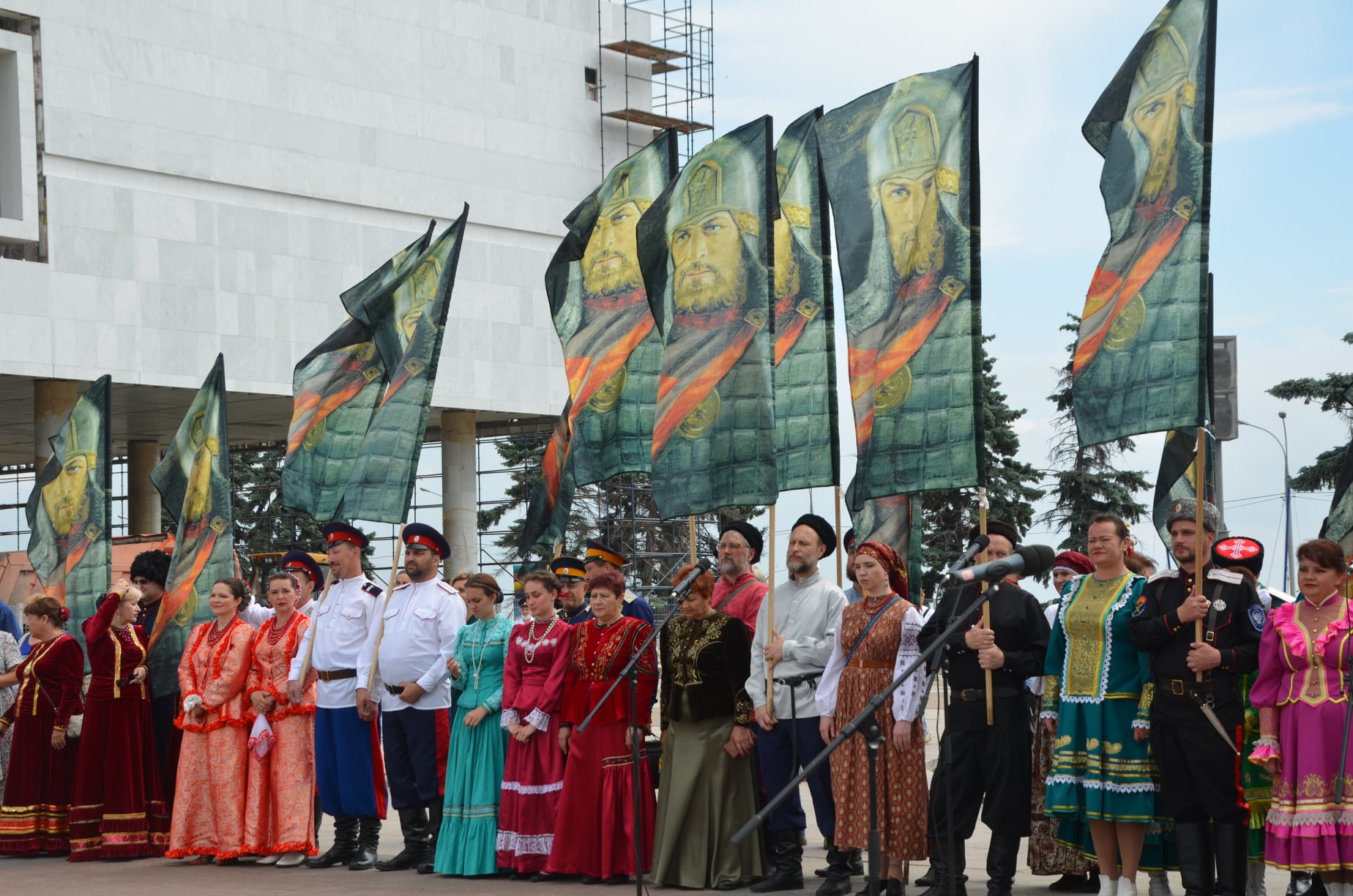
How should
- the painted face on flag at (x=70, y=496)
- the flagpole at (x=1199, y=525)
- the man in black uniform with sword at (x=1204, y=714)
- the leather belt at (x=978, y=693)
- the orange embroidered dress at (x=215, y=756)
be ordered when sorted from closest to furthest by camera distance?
the flagpole at (x=1199, y=525)
the man in black uniform with sword at (x=1204, y=714)
the leather belt at (x=978, y=693)
the orange embroidered dress at (x=215, y=756)
the painted face on flag at (x=70, y=496)

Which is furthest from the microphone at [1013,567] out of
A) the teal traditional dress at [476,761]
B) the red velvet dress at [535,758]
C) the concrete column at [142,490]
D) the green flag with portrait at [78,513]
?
the concrete column at [142,490]

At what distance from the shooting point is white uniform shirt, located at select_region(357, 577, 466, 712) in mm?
11031

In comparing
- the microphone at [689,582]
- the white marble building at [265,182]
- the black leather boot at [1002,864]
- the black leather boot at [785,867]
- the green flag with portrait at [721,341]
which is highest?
the white marble building at [265,182]

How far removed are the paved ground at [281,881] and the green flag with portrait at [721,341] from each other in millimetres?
2320

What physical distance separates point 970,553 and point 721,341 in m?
3.44

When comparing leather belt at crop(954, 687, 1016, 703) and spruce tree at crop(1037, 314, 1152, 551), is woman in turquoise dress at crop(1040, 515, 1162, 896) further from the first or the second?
spruce tree at crop(1037, 314, 1152, 551)

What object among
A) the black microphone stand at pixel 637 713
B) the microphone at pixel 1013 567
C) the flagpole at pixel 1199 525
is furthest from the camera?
the black microphone stand at pixel 637 713

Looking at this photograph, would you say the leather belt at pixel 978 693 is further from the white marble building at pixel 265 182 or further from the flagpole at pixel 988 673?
the white marble building at pixel 265 182

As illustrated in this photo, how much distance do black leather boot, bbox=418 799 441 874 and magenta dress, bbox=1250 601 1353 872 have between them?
204 inches

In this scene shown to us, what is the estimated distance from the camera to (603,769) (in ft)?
33.0

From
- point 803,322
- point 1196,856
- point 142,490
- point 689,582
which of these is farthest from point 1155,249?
point 142,490

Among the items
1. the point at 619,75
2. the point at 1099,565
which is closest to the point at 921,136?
the point at 1099,565

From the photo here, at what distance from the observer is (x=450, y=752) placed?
1079 centimetres

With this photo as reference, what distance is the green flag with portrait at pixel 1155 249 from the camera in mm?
7992
